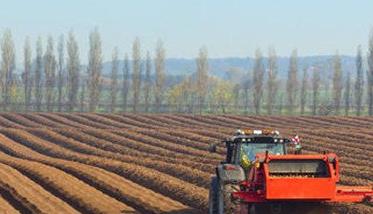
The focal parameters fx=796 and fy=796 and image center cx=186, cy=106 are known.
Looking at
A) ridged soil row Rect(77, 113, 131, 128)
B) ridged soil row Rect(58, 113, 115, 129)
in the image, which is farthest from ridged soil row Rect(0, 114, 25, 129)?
ridged soil row Rect(77, 113, 131, 128)

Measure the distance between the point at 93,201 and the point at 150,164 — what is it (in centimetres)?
1122

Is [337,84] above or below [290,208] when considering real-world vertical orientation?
above

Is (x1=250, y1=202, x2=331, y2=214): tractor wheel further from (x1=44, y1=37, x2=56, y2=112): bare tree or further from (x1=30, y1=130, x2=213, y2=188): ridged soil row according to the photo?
(x1=44, y1=37, x2=56, y2=112): bare tree

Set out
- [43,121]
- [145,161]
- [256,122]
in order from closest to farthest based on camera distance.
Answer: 1. [145,161]
2. [256,122]
3. [43,121]

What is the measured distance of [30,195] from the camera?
890 inches

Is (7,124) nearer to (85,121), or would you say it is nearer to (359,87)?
(85,121)

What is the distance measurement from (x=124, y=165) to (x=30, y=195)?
8.60m

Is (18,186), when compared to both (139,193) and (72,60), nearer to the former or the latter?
(139,193)

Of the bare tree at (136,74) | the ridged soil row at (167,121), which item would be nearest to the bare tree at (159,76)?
the bare tree at (136,74)

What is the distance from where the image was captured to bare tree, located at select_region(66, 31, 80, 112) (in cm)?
10062

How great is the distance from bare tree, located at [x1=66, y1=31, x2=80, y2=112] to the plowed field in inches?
1343

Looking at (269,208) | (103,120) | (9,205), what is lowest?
(103,120)

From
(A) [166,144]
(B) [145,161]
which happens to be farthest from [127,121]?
(B) [145,161]

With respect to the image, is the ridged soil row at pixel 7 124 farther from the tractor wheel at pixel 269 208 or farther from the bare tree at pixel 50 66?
the tractor wheel at pixel 269 208
